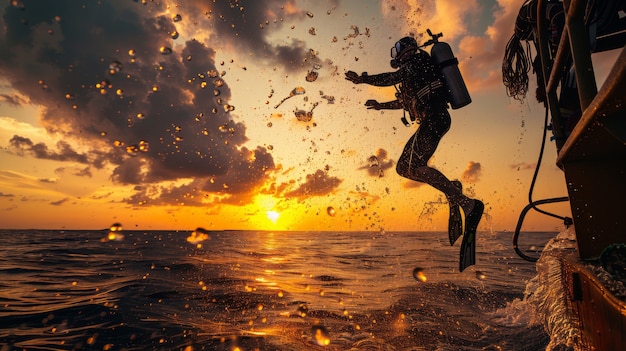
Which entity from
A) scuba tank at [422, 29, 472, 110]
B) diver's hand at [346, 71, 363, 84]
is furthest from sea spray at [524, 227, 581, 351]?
diver's hand at [346, 71, 363, 84]

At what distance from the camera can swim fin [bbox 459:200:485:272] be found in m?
5.06

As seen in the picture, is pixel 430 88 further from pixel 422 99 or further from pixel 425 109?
pixel 425 109

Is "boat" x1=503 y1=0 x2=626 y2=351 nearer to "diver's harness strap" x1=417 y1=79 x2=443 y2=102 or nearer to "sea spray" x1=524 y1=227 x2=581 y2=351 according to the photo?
"sea spray" x1=524 y1=227 x2=581 y2=351

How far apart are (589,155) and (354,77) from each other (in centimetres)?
334

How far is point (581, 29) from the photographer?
6.22 ft

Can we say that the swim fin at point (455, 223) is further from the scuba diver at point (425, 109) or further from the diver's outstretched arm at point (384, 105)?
the diver's outstretched arm at point (384, 105)

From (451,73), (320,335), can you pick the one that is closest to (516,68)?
(451,73)

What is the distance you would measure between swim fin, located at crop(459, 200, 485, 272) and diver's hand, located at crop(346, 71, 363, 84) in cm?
246

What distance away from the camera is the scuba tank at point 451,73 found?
5.15m

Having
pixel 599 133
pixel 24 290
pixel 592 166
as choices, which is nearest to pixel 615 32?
pixel 592 166

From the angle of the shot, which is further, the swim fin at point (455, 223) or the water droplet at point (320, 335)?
the swim fin at point (455, 223)

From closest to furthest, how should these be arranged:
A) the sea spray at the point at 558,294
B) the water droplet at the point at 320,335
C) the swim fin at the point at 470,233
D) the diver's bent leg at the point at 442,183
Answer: the sea spray at the point at 558,294, the water droplet at the point at 320,335, the swim fin at the point at 470,233, the diver's bent leg at the point at 442,183

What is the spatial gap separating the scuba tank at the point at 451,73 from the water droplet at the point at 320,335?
12.6ft

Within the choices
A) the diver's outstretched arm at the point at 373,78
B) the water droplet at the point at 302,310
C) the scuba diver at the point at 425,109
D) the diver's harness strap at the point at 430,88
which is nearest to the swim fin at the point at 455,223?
the scuba diver at the point at 425,109
